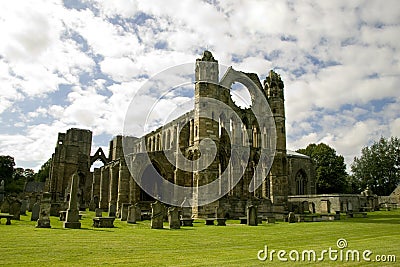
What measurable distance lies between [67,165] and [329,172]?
132 ft

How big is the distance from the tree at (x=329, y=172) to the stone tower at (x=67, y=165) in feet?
115

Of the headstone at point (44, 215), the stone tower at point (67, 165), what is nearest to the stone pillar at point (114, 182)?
the headstone at point (44, 215)

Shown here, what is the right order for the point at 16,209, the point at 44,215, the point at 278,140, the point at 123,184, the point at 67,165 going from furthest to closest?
the point at 67,165, the point at 278,140, the point at 123,184, the point at 16,209, the point at 44,215

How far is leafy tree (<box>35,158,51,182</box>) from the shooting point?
72.2 m

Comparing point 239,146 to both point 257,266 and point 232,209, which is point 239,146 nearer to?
point 232,209

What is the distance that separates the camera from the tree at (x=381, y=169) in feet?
193

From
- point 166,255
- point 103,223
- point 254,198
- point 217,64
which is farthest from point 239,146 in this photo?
point 166,255

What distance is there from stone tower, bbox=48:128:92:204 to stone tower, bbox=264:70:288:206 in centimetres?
2647

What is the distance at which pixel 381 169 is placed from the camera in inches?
2334

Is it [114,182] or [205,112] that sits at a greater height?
[205,112]

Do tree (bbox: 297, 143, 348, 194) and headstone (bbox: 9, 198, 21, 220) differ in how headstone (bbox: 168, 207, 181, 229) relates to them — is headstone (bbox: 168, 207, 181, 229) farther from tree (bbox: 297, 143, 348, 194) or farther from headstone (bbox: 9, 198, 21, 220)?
tree (bbox: 297, 143, 348, 194)

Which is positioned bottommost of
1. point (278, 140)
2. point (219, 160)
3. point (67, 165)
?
point (219, 160)

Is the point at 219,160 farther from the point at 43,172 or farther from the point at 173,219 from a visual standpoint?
the point at 43,172

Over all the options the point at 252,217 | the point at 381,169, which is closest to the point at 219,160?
the point at 252,217
